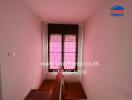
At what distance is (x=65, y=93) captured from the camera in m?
4.02

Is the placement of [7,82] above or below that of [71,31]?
below

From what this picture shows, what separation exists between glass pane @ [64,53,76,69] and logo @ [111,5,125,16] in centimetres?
353

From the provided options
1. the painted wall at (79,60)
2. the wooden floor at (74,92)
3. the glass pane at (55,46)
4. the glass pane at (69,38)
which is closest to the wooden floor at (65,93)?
the wooden floor at (74,92)

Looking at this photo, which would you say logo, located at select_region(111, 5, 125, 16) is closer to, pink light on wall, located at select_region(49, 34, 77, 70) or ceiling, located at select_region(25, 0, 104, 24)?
ceiling, located at select_region(25, 0, 104, 24)

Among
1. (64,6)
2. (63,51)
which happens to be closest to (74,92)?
(63,51)

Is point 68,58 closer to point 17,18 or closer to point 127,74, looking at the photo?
point 17,18

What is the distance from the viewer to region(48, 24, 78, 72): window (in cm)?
508

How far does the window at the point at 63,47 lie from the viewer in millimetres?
5082

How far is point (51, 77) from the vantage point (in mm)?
5285

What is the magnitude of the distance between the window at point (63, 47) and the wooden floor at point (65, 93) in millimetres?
778

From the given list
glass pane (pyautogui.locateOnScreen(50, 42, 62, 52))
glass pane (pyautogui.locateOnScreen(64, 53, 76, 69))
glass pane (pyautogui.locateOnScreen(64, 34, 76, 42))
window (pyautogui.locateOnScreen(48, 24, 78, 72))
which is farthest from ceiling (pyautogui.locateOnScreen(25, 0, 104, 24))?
glass pane (pyautogui.locateOnScreen(64, 53, 76, 69))

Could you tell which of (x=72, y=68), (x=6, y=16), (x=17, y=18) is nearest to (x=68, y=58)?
(x=72, y=68)

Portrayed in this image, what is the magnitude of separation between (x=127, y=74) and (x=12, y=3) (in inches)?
79.6

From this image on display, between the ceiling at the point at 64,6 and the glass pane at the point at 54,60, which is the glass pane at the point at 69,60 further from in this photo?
the ceiling at the point at 64,6
